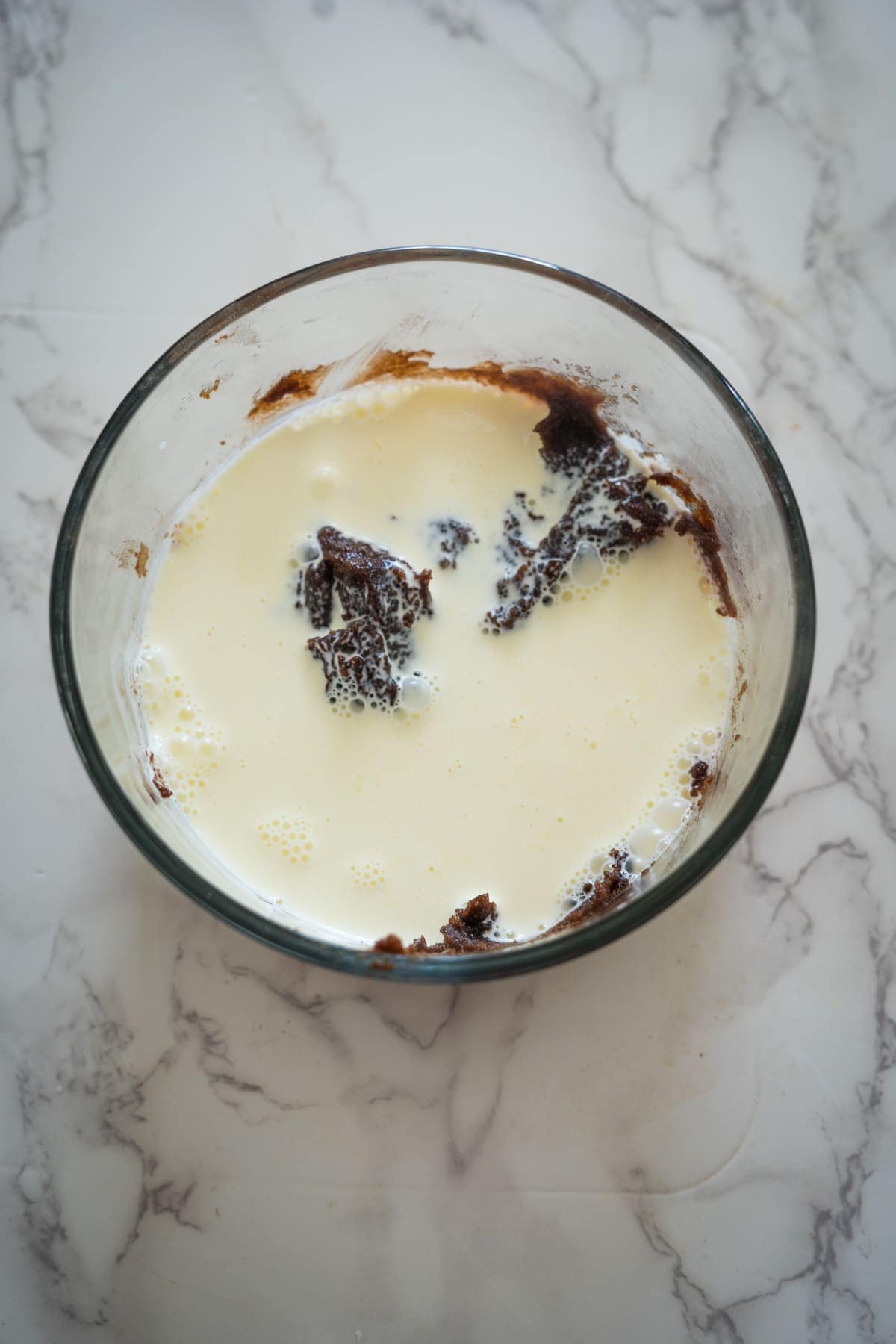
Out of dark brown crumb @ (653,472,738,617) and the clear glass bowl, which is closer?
the clear glass bowl

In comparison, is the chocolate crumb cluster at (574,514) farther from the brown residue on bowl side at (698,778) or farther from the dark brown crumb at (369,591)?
the brown residue on bowl side at (698,778)

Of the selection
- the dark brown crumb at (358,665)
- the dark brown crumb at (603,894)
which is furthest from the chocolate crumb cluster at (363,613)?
the dark brown crumb at (603,894)

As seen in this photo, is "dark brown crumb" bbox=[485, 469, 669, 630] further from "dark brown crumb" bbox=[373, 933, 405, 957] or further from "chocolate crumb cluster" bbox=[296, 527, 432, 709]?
"dark brown crumb" bbox=[373, 933, 405, 957]

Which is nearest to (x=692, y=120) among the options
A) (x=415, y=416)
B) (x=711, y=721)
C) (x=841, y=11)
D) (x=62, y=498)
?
(x=841, y=11)

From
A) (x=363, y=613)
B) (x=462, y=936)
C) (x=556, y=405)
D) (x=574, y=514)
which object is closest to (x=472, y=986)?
(x=462, y=936)

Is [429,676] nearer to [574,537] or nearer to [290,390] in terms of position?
[574,537]

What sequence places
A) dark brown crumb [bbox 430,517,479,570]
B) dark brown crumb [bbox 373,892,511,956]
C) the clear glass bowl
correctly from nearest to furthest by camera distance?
the clear glass bowl < dark brown crumb [bbox 373,892,511,956] < dark brown crumb [bbox 430,517,479,570]

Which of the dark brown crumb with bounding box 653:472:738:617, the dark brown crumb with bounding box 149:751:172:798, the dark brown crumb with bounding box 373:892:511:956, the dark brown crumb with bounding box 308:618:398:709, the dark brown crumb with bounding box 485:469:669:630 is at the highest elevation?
the dark brown crumb with bounding box 653:472:738:617

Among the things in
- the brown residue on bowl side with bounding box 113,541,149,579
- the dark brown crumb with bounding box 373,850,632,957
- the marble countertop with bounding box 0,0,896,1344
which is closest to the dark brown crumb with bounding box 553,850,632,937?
the dark brown crumb with bounding box 373,850,632,957
